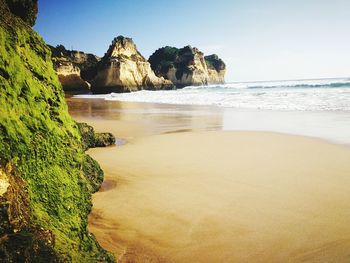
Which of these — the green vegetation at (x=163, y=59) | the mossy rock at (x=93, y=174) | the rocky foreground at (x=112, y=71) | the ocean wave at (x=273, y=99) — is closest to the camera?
the mossy rock at (x=93, y=174)

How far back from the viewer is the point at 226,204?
3361 mm

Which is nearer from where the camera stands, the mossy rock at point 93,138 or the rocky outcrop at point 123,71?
the mossy rock at point 93,138

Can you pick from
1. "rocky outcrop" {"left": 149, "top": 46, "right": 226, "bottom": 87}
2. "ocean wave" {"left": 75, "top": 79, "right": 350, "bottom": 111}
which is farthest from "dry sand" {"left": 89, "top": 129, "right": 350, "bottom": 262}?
"rocky outcrop" {"left": 149, "top": 46, "right": 226, "bottom": 87}

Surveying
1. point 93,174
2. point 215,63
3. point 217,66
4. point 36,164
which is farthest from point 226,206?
point 215,63

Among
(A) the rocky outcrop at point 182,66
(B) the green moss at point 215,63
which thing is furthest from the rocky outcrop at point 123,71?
(B) the green moss at point 215,63

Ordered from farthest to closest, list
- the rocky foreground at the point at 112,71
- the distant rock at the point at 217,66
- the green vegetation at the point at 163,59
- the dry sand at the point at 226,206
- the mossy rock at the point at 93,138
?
the distant rock at the point at 217,66 → the green vegetation at the point at 163,59 → the rocky foreground at the point at 112,71 → the mossy rock at the point at 93,138 → the dry sand at the point at 226,206

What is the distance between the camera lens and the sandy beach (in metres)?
2.51

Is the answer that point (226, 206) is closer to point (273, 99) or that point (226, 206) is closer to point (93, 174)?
point (93, 174)

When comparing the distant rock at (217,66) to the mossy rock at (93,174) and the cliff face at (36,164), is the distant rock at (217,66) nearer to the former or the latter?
the mossy rock at (93,174)

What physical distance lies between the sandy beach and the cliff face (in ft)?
2.48

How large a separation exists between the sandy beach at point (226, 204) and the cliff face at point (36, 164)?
76 centimetres

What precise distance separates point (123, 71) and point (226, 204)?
47.2 metres

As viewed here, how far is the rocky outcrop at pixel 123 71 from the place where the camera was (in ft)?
156

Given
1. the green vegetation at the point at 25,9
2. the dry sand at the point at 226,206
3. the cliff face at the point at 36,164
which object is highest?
the green vegetation at the point at 25,9
